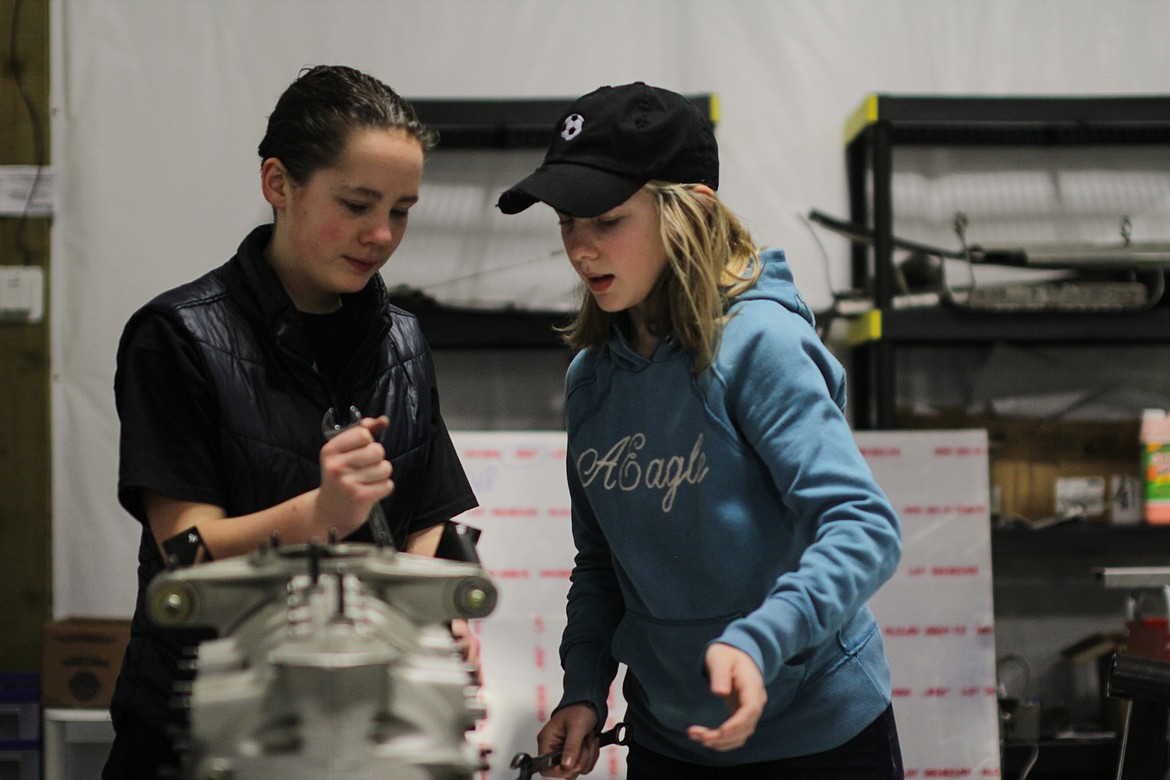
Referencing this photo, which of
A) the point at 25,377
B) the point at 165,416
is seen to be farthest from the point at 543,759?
the point at 25,377

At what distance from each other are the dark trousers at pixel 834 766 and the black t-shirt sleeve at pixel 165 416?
561 millimetres

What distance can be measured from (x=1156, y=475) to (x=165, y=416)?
7.87 ft

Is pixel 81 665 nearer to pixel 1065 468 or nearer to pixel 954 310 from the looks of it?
pixel 954 310

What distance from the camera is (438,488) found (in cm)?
132

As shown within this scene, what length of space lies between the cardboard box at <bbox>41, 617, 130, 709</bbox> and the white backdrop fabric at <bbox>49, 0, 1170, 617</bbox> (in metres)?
0.38

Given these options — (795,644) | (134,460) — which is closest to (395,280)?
(134,460)

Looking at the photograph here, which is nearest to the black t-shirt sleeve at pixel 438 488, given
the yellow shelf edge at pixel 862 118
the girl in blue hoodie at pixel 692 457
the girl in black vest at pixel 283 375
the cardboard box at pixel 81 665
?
the girl in black vest at pixel 283 375

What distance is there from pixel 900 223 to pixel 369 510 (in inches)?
94.5

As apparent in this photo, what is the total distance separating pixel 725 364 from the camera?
1117mm

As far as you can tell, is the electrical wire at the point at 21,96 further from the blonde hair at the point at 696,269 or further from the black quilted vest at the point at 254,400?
the blonde hair at the point at 696,269

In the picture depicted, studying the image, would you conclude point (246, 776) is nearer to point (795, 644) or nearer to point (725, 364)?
point (795, 644)

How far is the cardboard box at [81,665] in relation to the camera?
2623 millimetres

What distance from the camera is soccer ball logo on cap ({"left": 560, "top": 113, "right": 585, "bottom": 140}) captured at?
1158 millimetres

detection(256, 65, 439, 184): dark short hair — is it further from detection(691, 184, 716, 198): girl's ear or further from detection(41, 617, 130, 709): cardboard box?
detection(41, 617, 130, 709): cardboard box
